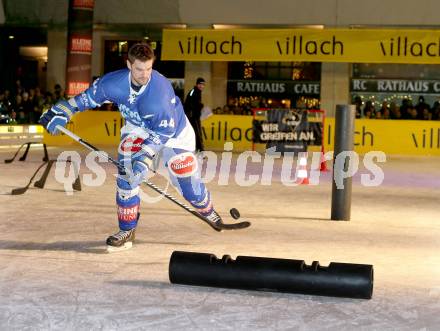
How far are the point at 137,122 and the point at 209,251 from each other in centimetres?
119

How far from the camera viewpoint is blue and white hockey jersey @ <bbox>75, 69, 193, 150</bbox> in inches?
283

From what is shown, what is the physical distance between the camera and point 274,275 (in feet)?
18.9

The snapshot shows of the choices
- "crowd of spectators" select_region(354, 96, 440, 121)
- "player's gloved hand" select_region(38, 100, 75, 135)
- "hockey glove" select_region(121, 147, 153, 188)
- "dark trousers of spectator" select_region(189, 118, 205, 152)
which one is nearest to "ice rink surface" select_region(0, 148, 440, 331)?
"hockey glove" select_region(121, 147, 153, 188)

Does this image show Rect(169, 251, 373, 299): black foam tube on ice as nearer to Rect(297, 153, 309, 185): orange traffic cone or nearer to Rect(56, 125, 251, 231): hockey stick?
Rect(56, 125, 251, 231): hockey stick

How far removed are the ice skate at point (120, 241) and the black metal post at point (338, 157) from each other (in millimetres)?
2682

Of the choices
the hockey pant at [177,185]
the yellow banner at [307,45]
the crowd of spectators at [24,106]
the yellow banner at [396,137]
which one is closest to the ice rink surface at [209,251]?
the hockey pant at [177,185]

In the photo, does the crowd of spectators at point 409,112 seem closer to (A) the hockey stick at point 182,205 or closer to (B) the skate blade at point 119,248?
(A) the hockey stick at point 182,205

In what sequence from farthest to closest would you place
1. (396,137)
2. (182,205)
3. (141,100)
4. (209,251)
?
1. (396,137)
2. (182,205)
3. (209,251)
4. (141,100)

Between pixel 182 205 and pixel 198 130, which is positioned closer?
pixel 182 205

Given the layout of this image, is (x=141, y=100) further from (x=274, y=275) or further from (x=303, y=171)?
(x=303, y=171)

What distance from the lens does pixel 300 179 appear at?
13.3 meters

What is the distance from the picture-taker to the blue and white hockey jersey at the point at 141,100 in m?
7.19

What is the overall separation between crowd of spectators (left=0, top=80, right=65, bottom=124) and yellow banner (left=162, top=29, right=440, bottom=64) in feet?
10.7

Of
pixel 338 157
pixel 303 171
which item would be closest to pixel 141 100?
pixel 338 157
